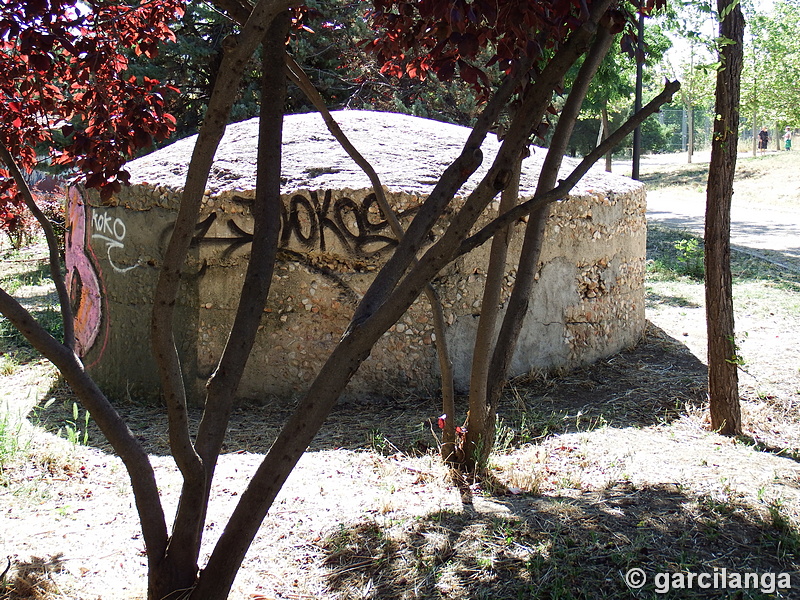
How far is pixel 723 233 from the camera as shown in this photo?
14.8ft

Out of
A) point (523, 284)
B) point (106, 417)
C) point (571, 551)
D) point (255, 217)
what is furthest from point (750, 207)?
point (106, 417)

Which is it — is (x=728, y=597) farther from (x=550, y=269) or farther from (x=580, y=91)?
(x=550, y=269)

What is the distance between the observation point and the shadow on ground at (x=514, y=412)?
16.1 ft

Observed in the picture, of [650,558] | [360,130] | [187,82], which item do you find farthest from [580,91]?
[187,82]

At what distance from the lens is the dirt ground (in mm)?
2848

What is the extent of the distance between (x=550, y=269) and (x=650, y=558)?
3351 mm

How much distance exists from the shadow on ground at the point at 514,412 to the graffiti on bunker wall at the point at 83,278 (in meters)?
Result: 0.56

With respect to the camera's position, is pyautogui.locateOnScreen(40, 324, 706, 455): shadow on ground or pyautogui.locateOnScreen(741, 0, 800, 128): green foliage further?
pyautogui.locateOnScreen(741, 0, 800, 128): green foliage

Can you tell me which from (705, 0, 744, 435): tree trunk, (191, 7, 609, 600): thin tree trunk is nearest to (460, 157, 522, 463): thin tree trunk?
(191, 7, 609, 600): thin tree trunk

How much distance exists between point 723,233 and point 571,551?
8.18 feet

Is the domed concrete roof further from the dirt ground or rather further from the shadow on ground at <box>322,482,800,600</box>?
the shadow on ground at <box>322,482,800,600</box>

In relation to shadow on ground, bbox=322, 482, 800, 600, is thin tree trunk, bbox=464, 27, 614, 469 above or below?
above

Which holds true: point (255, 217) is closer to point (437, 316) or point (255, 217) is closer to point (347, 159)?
point (437, 316)

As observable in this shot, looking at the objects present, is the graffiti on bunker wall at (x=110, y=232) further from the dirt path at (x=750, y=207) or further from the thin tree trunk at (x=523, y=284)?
the dirt path at (x=750, y=207)
